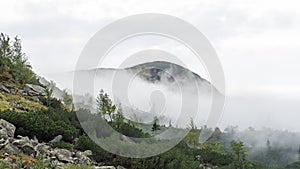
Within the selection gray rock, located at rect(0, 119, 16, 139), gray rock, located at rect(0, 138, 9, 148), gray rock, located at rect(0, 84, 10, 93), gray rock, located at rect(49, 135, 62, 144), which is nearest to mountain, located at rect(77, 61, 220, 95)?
gray rock, located at rect(49, 135, 62, 144)

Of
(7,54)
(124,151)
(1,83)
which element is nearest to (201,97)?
(124,151)

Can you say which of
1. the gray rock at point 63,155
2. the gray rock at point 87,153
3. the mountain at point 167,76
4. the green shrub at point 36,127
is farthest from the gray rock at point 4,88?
the gray rock at point 63,155

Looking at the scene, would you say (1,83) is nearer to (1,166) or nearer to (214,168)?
(214,168)

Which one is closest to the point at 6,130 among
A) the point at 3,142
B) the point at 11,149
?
the point at 3,142

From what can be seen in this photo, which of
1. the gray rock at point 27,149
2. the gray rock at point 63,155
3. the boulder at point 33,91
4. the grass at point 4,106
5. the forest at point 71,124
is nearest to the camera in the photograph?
the gray rock at point 27,149

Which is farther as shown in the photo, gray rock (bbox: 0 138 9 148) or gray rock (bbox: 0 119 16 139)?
gray rock (bbox: 0 119 16 139)

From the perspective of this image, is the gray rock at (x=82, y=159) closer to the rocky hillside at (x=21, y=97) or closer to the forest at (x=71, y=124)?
the forest at (x=71, y=124)

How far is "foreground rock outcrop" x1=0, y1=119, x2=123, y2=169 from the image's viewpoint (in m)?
16.0

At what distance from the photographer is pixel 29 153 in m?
17.5

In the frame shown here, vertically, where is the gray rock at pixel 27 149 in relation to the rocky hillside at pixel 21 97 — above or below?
below

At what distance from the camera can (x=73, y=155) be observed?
2066cm

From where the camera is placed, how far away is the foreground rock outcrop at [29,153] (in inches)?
630

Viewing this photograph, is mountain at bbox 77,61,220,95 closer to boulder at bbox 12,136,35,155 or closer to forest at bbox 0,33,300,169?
forest at bbox 0,33,300,169

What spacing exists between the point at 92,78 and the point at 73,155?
4.13 metres
